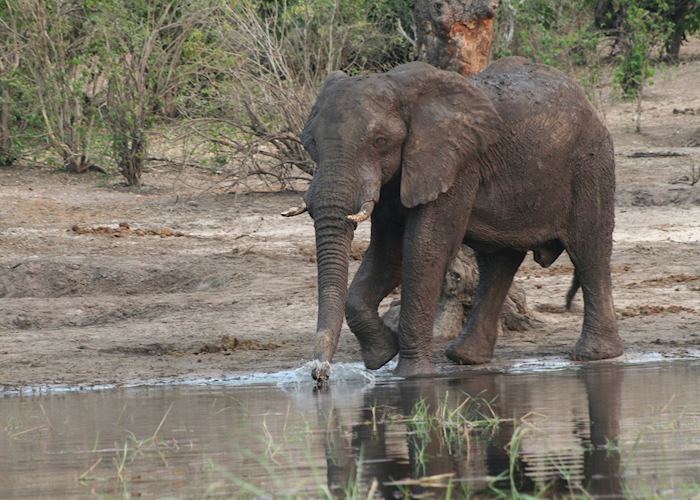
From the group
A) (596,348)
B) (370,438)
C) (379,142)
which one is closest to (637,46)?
(596,348)

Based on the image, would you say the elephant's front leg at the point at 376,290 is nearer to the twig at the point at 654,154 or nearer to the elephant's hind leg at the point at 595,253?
the elephant's hind leg at the point at 595,253

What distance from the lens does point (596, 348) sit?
31.6 feet

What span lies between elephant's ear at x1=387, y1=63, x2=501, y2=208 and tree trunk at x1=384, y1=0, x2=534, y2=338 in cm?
127

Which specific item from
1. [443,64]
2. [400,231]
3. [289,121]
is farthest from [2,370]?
[289,121]

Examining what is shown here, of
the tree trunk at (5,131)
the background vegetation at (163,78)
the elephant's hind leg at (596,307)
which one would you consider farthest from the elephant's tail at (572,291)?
the tree trunk at (5,131)

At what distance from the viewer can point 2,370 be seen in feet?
31.7

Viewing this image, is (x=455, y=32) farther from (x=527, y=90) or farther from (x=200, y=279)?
(x=200, y=279)

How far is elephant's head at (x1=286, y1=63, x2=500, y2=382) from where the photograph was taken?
8.39 metres

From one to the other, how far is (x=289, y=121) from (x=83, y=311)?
14.3 ft

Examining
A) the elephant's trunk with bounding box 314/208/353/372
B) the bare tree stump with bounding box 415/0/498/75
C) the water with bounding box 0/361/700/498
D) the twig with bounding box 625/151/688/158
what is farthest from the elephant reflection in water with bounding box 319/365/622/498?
the twig with bounding box 625/151/688/158

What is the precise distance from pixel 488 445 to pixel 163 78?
11487 mm

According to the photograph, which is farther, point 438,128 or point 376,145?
point 438,128

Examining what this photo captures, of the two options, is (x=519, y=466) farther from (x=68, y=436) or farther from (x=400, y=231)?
(x=400, y=231)

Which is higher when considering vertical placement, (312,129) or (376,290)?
(312,129)
